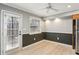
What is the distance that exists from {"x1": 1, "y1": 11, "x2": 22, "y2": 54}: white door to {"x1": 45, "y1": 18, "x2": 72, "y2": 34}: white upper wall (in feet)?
9.27

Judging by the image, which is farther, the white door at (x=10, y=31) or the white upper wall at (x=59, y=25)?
the white upper wall at (x=59, y=25)

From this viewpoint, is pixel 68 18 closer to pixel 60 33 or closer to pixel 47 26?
pixel 60 33

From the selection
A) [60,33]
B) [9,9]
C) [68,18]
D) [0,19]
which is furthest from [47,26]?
[0,19]

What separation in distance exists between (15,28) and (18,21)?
15.1 inches

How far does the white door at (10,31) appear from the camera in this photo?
321 cm

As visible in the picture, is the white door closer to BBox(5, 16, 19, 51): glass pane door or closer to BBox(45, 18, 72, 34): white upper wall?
BBox(5, 16, 19, 51): glass pane door

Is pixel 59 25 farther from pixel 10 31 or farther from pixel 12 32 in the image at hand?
pixel 10 31

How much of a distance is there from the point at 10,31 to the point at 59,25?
3.40m

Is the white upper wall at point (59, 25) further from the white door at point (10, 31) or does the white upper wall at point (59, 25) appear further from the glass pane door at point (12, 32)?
the glass pane door at point (12, 32)

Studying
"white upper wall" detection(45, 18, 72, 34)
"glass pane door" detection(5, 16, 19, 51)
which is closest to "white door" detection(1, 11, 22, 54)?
"glass pane door" detection(5, 16, 19, 51)

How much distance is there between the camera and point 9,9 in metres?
3.49

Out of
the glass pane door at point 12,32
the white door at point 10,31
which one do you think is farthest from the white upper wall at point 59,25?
the glass pane door at point 12,32

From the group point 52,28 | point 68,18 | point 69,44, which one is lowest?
point 69,44

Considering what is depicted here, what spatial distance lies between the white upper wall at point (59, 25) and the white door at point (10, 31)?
2.83 meters
